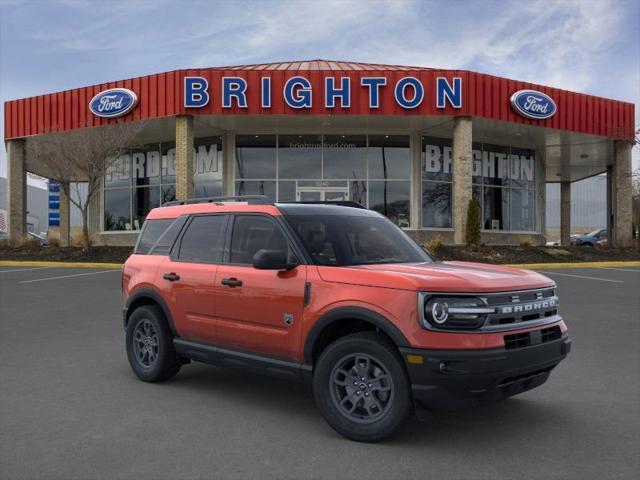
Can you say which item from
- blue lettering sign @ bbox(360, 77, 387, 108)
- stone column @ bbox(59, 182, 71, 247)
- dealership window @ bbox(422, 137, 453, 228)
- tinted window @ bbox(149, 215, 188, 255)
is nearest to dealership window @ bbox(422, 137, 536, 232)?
dealership window @ bbox(422, 137, 453, 228)

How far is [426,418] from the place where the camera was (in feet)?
13.1

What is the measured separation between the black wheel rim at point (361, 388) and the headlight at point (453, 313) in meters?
0.49

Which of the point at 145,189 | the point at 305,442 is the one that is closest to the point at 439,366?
the point at 305,442

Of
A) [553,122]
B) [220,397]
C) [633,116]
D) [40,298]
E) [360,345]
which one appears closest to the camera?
[360,345]

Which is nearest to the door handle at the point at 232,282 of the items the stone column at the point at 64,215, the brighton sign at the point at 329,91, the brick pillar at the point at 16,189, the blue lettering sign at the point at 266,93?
the brighton sign at the point at 329,91

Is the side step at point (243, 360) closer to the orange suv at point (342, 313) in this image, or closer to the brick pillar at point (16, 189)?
the orange suv at point (342, 313)

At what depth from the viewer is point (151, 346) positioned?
236 inches

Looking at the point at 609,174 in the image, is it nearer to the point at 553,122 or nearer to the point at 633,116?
the point at 633,116

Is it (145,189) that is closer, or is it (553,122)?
(553,122)

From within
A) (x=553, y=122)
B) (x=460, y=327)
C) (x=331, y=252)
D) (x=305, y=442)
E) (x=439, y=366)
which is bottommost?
(x=305, y=442)

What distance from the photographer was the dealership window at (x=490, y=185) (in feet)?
84.3

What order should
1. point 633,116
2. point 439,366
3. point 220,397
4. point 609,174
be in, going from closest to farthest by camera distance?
point 439,366 < point 220,397 < point 633,116 < point 609,174

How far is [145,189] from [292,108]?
9.48 metres

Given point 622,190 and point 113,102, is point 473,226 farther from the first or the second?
point 113,102
